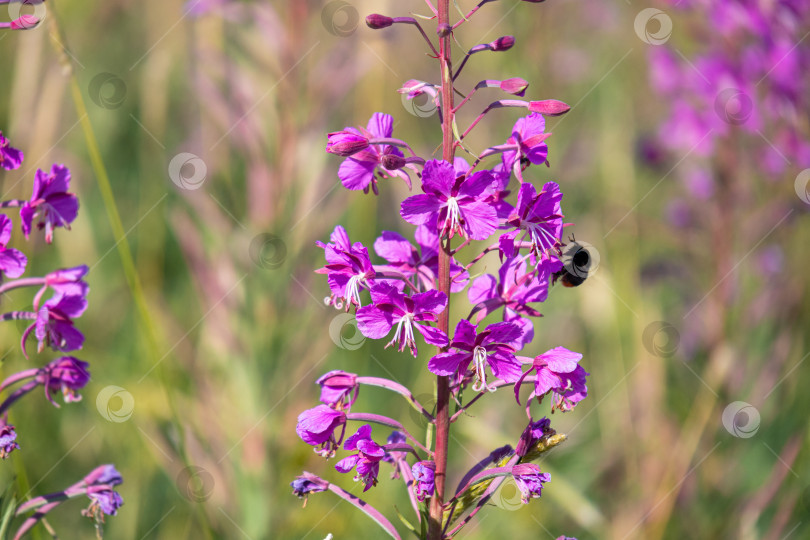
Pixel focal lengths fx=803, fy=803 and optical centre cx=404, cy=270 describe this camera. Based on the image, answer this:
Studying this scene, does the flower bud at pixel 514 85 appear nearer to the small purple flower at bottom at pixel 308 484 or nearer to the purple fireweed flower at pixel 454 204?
the purple fireweed flower at pixel 454 204

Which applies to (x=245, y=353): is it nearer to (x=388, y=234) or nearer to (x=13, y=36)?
(x=388, y=234)

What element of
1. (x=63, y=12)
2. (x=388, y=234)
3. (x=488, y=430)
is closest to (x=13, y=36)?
(x=63, y=12)
